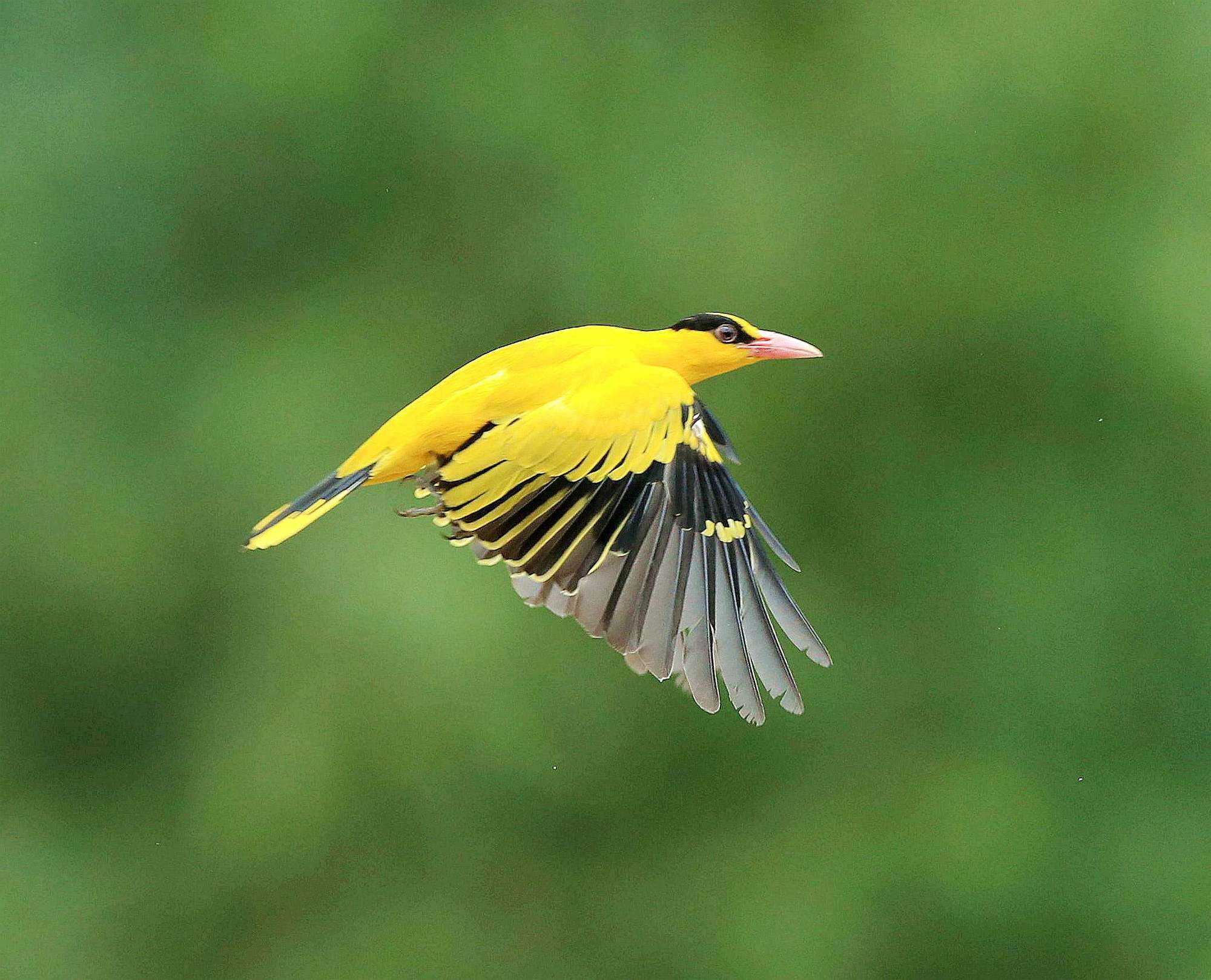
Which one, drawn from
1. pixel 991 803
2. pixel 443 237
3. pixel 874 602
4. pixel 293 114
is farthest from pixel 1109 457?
pixel 293 114

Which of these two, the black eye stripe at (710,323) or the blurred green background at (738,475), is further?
the blurred green background at (738,475)

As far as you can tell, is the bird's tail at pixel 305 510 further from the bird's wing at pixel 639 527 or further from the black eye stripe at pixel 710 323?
the black eye stripe at pixel 710 323

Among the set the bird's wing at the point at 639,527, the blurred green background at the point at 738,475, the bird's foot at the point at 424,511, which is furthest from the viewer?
the blurred green background at the point at 738,475

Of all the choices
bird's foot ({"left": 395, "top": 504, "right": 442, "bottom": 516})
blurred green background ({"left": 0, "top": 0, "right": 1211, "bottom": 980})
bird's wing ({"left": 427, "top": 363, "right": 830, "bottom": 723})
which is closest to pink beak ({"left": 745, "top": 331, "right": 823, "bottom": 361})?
bird's wing ({"left": 427, "top": 363, "right": 830, "bottom": 723})

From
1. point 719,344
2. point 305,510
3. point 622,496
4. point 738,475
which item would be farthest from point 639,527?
point 738,475

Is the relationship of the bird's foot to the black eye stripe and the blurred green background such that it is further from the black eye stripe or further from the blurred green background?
the blurred green background

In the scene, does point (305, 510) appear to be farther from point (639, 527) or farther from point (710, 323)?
point (710, 323)

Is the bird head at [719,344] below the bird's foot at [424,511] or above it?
above

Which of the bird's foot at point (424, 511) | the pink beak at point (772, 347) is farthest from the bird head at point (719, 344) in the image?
the bird's foot at point (424, 511)
